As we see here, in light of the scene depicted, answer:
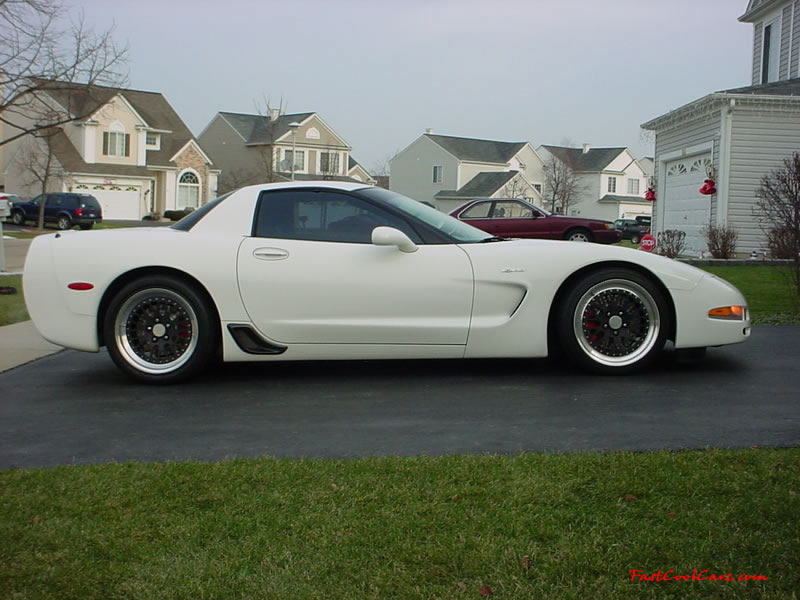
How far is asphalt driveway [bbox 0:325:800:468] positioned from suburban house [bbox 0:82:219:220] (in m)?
44.7

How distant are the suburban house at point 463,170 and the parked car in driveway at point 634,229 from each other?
18.6 m

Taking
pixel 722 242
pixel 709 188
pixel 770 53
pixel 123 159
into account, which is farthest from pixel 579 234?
pixel 123 159

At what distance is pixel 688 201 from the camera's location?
24125mm

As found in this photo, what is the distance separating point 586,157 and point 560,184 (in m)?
6.72

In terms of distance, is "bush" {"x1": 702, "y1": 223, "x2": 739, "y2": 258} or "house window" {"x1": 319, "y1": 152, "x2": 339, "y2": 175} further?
"house window" {"x1": 319, "y1": 152, "x2": 339, "y2": 175}

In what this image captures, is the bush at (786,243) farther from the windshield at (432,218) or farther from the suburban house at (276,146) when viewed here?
the suburban house at (276,146)

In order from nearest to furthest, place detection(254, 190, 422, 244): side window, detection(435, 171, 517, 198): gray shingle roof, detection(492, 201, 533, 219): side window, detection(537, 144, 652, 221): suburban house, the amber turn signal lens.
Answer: the amber turn signal lens, detection(254, 190, 422, 244): side window, detection(492, 201, 533, 219): side window, detection(435, 171, 517, 198): gray shingle roof, detection(537, 144, 652, 221): suburban house

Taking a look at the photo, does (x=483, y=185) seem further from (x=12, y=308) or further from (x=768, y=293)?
(x=12, y=308)

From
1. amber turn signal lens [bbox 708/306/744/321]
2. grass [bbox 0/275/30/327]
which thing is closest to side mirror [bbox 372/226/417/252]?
amber turn signal lens [bbox 708/306/744/321]

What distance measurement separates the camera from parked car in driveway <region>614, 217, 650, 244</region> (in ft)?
148

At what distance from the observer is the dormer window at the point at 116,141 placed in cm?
5272

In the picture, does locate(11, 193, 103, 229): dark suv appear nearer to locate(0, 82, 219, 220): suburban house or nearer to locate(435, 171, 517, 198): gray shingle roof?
locate(0, 82, 219, 220): suburban house

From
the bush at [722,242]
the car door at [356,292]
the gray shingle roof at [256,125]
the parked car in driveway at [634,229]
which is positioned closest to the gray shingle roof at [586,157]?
the gray shingle roof at [256,125]

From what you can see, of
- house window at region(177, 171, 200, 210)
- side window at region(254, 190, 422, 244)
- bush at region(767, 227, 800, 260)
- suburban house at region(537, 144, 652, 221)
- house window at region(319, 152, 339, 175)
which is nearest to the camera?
side window at region(254, 190, 422, 244)
